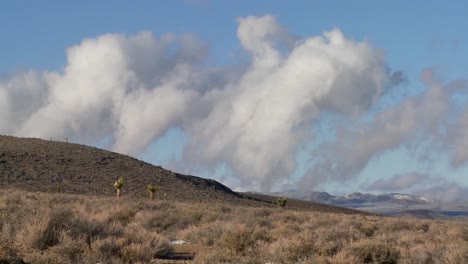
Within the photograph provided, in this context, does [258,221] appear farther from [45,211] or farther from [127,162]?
[127,162]

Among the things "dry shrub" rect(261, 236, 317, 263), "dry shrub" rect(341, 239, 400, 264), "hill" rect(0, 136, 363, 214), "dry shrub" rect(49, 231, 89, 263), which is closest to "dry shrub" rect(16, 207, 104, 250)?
"dry shrub" rect(49, 231, 89, 263)

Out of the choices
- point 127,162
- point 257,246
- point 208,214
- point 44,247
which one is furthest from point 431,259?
point 127,162

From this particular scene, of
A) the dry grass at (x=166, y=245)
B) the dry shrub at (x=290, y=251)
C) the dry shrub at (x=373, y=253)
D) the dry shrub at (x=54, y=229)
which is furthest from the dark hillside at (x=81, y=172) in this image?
the dry shrub at (x=373, y=253)

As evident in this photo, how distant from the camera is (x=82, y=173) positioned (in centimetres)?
10169

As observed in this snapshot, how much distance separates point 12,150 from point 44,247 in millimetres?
90829

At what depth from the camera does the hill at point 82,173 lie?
297ft

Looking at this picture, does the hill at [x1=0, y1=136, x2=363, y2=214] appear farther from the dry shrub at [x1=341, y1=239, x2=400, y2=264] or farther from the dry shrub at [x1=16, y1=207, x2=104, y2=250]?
the dry shrub at [x1=341, y1=239, x2=400, y2=264]

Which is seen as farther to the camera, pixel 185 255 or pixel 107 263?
pixel 185 255

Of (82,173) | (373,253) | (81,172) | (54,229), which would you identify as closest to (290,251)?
(373,253)

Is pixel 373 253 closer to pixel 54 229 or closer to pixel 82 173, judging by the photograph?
pixel 54 229

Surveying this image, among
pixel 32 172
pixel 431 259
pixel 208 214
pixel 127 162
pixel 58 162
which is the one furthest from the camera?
pixel 127 162

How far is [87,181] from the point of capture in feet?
317

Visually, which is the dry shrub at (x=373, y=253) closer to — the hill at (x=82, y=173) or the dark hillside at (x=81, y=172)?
the hill at (x=82, y=173)

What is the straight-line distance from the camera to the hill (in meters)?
90.6
